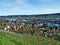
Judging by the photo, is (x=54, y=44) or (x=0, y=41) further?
(x=54, y=44)

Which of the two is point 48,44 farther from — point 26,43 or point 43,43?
point 26,43

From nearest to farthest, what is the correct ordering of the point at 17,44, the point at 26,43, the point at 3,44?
the point at 3,44 → the point at 17,44 → the point at 26,43

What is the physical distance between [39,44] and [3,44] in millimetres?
4725

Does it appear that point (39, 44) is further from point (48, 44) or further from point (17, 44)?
point (17, 44)

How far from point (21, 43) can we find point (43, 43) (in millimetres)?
2113

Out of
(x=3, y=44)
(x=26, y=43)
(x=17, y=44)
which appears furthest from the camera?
(x=26, y=43)

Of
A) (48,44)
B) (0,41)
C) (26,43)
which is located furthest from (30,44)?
(0,41)

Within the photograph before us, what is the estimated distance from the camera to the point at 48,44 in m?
17.5

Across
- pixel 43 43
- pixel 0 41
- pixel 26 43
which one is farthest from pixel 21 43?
pixel 0 41

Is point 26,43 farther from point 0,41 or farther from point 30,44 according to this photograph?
point 0,41

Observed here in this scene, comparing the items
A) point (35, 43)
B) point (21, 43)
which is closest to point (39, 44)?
point (35, 43)

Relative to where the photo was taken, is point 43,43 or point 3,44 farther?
point 43,43

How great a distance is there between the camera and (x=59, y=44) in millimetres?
17719

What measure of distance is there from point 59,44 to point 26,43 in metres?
2.91
